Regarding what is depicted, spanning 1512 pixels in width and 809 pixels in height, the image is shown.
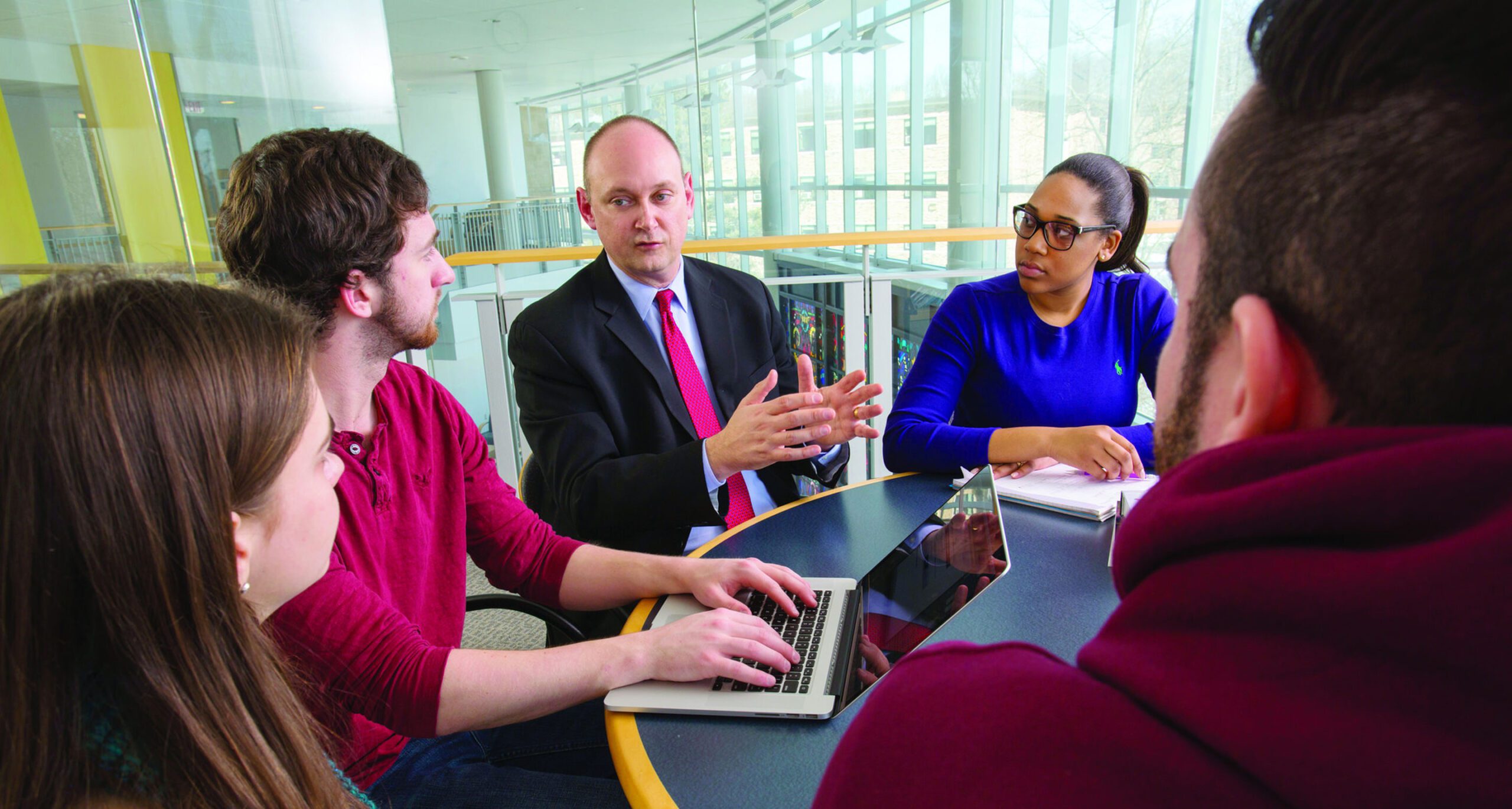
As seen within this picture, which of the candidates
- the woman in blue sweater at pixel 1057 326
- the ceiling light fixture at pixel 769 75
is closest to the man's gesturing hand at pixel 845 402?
the woman in blue sweater at pixel 1057 326

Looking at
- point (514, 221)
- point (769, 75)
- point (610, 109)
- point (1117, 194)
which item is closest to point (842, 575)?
Result: point (1117, 194)

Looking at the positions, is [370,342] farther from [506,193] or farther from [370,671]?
[506,193]

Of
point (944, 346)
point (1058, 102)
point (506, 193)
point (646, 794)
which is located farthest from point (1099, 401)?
point (506, 193)

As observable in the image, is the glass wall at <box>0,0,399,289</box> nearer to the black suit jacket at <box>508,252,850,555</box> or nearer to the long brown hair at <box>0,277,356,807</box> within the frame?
the black suit jacket at <box>508,252,850,555</box>

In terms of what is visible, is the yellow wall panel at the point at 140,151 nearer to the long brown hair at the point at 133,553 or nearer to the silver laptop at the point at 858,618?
the long brown hair at the point at 133,553

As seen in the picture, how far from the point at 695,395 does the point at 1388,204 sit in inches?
63.6

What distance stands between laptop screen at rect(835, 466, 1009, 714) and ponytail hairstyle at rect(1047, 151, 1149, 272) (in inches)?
33.7

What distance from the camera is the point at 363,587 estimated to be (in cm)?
106

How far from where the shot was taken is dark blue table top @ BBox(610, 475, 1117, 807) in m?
0.82

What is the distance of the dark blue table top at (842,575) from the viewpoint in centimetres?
→ 82

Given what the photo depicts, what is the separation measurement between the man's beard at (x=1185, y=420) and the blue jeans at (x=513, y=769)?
0.89 m

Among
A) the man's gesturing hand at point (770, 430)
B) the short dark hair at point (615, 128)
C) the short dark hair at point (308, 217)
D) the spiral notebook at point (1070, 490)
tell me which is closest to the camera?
the short dark hair at point (308, 217)

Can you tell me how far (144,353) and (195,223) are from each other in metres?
4.35

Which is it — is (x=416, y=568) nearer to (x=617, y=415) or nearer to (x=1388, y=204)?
(x=617, y=415)
